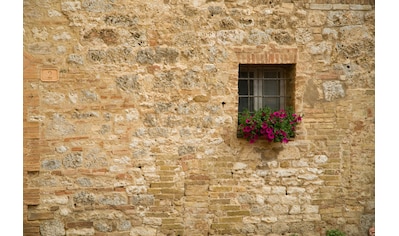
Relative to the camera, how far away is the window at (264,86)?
523 cm

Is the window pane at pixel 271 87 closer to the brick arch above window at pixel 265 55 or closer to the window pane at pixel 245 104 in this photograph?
the window pane at pixel 245 104

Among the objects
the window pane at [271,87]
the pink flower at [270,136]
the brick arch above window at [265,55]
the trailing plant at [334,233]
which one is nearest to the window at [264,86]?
the window pane at [271,87]

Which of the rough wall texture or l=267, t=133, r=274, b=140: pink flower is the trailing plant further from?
l=267, t=133, r=274, b=140: pink flower

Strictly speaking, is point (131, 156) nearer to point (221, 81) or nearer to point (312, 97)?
point (221, 81)

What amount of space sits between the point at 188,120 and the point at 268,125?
39.5 inches

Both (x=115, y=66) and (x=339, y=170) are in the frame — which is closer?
(x=115, y=66)

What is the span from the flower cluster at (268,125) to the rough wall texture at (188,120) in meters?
0.17

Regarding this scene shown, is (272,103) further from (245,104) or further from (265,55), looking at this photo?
(265,55)

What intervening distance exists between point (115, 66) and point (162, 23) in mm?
793

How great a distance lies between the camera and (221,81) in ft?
16.3

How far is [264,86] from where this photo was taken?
17.3 ft

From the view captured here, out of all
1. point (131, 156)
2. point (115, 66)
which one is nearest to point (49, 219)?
point (131, 156)

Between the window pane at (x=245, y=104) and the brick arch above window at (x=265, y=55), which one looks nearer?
the brick arch above window at (x=265, y=55)

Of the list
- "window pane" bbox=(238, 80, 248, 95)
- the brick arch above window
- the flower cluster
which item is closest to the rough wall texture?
the brick arch above window
